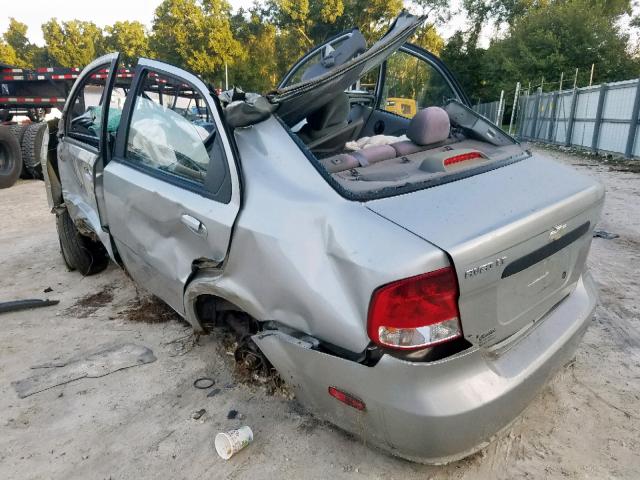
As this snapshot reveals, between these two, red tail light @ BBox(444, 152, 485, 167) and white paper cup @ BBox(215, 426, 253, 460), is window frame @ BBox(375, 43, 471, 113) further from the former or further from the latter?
white paper cup @ BBox(215, 426, 253, 460)

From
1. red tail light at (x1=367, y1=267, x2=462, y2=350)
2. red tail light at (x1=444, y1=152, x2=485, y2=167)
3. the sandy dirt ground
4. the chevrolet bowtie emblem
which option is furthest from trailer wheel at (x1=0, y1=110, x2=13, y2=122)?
the chevrolet bowtie emblem

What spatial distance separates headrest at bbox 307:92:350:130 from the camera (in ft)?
9.18

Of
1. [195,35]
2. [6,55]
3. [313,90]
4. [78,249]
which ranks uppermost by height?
[195,35]

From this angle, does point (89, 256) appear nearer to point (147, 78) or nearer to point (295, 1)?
point (147, 78)

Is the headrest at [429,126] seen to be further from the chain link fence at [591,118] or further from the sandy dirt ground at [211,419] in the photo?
the chain link fence at [591,118]

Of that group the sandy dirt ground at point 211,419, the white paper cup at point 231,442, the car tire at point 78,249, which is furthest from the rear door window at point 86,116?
the white paper cup at point 231,442

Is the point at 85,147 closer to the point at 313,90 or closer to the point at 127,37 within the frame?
the point at 313,90

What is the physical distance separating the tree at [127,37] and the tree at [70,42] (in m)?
1.85

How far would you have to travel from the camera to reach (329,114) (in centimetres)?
284

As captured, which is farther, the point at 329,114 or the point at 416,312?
the point at 329,114

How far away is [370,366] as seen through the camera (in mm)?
1614

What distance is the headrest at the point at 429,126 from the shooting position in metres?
2.73

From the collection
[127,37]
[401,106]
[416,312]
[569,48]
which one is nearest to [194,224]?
[416,312]

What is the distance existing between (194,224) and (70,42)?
53.6 meters
